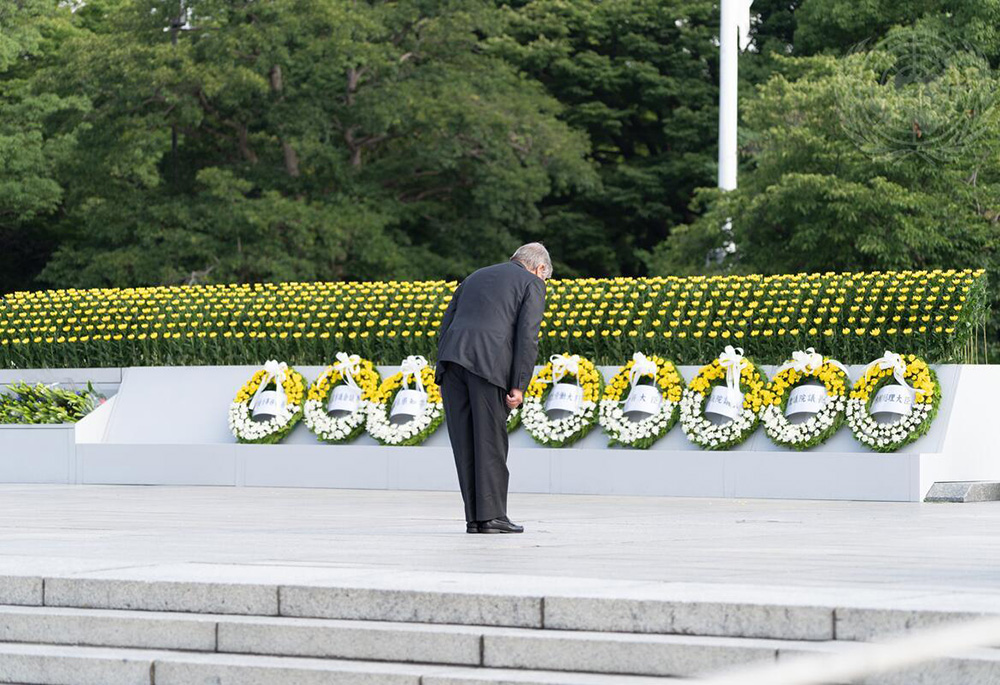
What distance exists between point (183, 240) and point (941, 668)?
28.1m

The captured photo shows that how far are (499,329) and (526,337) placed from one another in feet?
0.50

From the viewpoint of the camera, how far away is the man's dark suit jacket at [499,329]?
8906 mm

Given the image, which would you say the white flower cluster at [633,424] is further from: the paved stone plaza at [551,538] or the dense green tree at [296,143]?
the dense green tree at [296,143]

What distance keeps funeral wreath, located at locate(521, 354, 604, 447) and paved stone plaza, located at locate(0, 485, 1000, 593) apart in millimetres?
1034

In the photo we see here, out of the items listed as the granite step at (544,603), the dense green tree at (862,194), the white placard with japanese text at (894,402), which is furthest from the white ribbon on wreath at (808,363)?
the granite step at (544,603)

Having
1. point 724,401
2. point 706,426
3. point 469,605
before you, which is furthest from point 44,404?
point 469,605

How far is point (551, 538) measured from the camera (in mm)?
8852

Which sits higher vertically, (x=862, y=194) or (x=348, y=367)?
(x=862, y=194)

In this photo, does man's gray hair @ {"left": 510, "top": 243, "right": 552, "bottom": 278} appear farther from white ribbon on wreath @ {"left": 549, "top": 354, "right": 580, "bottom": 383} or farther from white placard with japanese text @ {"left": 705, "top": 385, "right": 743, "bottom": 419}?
white ribbon on wreath @ {"left": 549, "top": 354, "right": 580, "bottom": 383}

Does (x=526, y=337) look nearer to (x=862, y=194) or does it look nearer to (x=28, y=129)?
(x=862, y=194)

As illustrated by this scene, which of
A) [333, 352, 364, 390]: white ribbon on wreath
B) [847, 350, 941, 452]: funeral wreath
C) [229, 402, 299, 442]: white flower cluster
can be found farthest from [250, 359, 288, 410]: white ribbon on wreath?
[847, 350, 941, 452]: funeral wreath

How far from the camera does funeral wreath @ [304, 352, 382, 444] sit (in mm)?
15219

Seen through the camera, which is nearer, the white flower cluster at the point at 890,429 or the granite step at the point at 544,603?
the granite step at the point at 544,603

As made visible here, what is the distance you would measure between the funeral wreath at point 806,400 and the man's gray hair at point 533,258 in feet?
15.9
